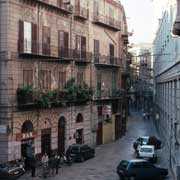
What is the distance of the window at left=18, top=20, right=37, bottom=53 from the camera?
36188mm

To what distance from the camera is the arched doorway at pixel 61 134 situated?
1670 inches

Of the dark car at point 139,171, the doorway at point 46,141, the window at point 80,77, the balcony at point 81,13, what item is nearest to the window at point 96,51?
the window at point 80,77

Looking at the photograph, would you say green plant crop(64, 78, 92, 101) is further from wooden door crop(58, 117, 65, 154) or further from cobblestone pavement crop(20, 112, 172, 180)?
cobblestone pavement crop(20, 112, 172, 180)

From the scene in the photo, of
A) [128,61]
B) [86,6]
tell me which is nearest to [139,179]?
[86,6]

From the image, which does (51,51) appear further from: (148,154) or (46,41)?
(148,154)

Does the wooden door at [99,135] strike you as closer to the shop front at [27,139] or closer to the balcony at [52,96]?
the balcony at [52,96]

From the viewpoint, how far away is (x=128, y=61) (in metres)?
77.9

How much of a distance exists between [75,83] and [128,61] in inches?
1360

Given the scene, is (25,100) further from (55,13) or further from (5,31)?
(55,13)

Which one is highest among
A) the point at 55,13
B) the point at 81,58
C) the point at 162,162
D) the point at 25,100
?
the point at 55,13

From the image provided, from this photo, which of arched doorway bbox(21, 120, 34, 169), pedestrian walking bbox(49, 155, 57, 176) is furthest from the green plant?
pedestrian walking bbox(49, 155, 57, 176)

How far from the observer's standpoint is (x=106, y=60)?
178 ft

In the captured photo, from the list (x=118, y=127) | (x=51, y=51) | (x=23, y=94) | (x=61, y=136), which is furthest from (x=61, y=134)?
(x=118, y=127)

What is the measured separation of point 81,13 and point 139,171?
19845 millimetres
